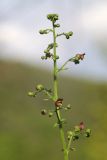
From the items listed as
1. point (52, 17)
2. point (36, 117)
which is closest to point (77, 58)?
point (52, 17)

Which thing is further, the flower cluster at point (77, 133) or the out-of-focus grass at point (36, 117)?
the out-of-focus grass at point (36, 117)

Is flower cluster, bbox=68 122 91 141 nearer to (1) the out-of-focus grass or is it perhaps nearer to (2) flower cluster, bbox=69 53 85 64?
(2) flower cluster, bbox=69 53 85 64

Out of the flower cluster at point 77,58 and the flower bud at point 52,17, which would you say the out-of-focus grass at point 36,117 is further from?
the flower bud at point 52,17

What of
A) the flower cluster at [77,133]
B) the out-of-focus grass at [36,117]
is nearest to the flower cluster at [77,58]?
the flower cluster at [77,133]

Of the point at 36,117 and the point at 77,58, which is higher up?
the point at 77,58

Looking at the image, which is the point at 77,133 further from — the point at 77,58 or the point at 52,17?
the point at 52,17

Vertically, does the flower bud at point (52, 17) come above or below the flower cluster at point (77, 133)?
above

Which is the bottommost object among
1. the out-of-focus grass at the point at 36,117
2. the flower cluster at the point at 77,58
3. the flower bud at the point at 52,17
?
the out-of-focus grass at the point at 36,117

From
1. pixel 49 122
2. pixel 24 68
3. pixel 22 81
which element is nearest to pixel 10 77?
pixel 22 81
